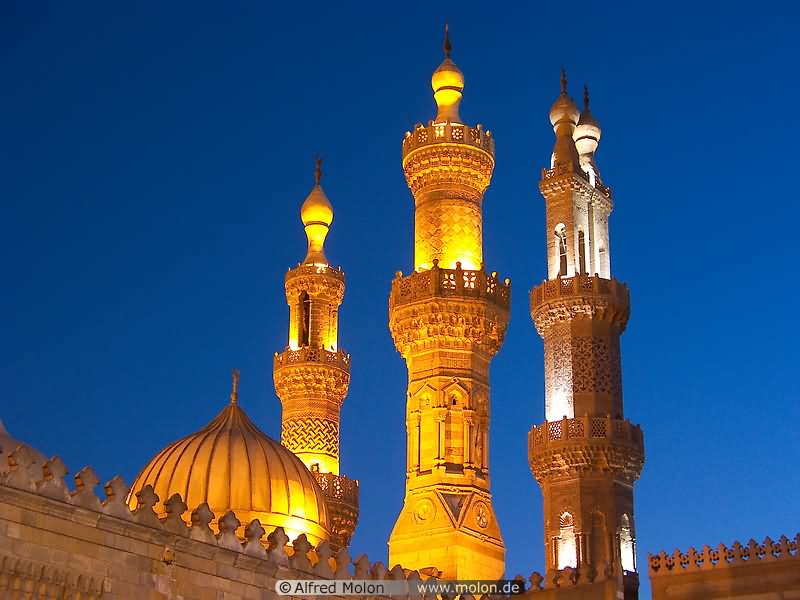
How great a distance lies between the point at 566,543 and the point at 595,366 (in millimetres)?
3081

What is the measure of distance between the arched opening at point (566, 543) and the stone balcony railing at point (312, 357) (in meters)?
6.72

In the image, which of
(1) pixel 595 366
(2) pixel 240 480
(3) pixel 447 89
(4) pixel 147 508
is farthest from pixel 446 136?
(4) pixel 147 508

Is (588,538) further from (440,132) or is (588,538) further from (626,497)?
(440,132)

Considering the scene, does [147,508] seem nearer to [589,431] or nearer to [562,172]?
[589,431]

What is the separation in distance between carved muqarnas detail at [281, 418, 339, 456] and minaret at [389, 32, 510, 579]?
4.06 m

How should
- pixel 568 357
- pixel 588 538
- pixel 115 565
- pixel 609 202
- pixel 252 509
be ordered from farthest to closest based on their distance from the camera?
pixel 609 202 < pixel 568 357 < pixel 588 538 < pixel 252 509 < pixel 115 565

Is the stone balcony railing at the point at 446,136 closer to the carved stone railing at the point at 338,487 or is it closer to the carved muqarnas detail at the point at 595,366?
the carved muqarnas detail at the point at 595,366

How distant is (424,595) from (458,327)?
23.8ft

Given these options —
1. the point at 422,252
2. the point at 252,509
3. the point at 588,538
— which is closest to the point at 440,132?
the point at 422,252

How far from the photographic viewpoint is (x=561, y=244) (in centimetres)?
2494

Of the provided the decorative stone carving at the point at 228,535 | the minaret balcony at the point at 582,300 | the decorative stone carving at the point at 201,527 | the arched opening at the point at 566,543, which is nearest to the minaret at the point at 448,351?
the minaret balcony at the point at 582,300

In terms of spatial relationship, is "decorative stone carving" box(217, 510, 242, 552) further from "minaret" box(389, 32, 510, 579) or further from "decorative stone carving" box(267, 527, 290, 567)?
"minaret" box(389, 32, 510, 579)

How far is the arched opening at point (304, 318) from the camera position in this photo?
92.2ft

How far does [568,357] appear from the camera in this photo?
2355cm
